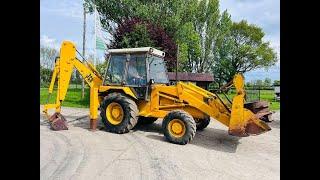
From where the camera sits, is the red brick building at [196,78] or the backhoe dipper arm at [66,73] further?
the red brick building at [196,78]

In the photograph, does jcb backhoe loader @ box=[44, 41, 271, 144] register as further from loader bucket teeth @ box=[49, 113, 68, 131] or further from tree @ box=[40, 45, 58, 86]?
tree @ box=[40, 45, 58, 86]

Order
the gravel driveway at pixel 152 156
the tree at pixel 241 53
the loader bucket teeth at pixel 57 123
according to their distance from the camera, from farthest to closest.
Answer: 1. the tree at pixel 241 53
2. the loader bucket teeth at pixel 57 123
3. the gravel driveway at pixel 152 156

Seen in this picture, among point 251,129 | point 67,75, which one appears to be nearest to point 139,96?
point 67,75

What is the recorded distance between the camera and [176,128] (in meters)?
6.73

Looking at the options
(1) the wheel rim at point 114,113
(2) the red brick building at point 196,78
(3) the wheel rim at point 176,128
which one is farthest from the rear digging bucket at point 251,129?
(2) the red brick building at point 196,78

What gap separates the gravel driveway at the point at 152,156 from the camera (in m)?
4.61

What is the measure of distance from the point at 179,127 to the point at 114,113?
1.79 meters

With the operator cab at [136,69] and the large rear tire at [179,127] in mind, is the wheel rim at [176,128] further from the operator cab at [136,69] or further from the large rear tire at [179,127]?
the operator cab at [136,69]

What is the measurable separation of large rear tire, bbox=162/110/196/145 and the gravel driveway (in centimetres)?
18
